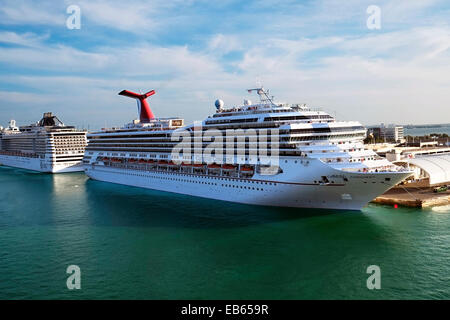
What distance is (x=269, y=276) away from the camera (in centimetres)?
1638

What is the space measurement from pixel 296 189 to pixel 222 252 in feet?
28.8

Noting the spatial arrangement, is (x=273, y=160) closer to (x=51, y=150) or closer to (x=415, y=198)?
(x=415, y=198)

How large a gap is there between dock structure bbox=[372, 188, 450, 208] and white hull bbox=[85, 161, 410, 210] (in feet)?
16.4

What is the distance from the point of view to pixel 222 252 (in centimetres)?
1939

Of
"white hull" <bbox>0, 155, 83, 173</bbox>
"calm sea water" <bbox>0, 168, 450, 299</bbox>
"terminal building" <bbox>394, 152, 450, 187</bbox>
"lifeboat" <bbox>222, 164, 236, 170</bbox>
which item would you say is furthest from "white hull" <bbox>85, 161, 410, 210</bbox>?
"white hull" <bbox>0, 155, 83, 173</bbox>

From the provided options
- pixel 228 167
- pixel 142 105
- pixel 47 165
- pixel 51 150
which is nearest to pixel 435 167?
pixel 228 167

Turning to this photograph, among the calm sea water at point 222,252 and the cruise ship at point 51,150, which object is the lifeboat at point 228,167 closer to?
the calm sea water at point 222,252

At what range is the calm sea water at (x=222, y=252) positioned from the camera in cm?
1538

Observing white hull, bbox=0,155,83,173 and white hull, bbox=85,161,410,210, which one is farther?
white hull, bbox=0,155,83,173

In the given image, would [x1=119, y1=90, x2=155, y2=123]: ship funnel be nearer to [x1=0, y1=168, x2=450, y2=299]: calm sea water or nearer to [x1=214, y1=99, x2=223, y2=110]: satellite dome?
[x1=214, y1=99, x2=223, y2=110]: satellite dome

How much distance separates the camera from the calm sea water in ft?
50.5
